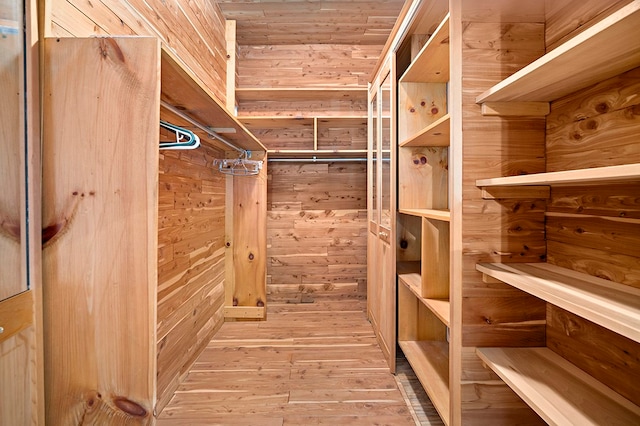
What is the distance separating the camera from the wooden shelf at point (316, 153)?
2932 mm

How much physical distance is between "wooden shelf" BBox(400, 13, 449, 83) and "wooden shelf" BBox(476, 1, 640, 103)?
0.46m

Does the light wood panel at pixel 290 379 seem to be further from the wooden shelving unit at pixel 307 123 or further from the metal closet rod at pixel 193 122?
the wooden shelving unit at pixel 307 123

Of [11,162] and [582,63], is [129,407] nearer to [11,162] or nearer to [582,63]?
[11,162]

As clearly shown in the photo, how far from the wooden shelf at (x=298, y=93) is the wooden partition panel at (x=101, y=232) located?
7.20ft

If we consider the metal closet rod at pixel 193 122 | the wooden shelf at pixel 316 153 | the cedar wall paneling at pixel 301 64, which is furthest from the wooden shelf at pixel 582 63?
the cedar wall paneling at pixel 301 64

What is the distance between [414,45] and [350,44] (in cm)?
150

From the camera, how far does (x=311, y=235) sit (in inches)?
131

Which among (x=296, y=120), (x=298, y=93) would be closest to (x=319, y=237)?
(x=296, y=120)

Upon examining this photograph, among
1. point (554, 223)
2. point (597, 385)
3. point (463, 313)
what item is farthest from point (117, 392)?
point (554, 223)

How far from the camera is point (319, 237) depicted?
3338 millimetres

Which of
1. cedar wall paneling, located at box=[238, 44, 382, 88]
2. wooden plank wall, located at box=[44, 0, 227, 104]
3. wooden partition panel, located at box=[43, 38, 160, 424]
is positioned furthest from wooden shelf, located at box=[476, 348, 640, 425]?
cedar wall paneling, located at box=[238, 44, 382, 88]

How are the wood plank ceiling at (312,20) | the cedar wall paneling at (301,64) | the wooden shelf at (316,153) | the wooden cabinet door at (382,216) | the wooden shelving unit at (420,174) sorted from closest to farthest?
the wooden shelving unit at (420,174)
the wooden cabinet door at (382,216)
the wood plank ceiling at (312,20)
the wooden shelf at (316,153)
the cedar wall paneling at (301,64)

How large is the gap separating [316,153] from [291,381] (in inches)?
78.2

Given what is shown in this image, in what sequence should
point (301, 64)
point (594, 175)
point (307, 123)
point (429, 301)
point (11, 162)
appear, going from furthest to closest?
point (301, 64), point (307, 123), point (429, 301), point (11, 162), point (594, 175)
